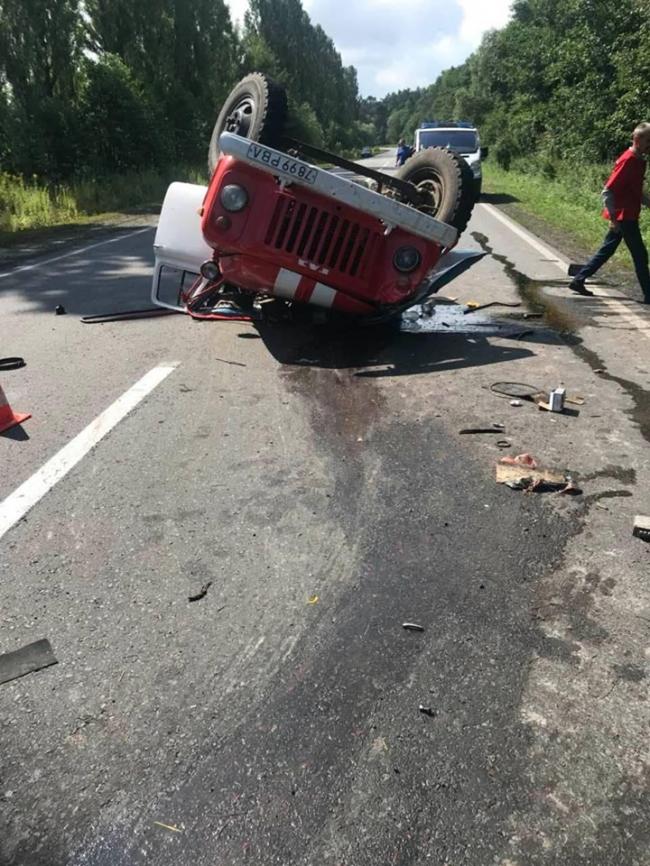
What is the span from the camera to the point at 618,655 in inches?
97.6

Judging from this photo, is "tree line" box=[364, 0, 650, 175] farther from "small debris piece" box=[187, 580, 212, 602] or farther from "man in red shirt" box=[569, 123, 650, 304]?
"small debris piece" box=[187, 580, 212, 602]

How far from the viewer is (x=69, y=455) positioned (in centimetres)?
410

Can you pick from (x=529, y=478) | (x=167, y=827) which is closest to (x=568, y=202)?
(x=529, y=478)

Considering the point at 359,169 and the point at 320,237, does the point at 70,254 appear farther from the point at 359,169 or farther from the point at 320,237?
the point at 320,237

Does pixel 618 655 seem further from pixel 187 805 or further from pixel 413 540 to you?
pixel 187 805

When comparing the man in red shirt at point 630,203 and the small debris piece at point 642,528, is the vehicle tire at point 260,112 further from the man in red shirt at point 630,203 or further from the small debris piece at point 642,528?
the small debris piece at point 642,528

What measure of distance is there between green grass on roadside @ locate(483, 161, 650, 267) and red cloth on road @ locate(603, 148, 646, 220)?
2280 millimetres

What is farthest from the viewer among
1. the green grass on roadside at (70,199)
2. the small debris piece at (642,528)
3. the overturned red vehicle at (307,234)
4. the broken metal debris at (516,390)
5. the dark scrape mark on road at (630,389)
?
the green grass on roadside at (70,199)

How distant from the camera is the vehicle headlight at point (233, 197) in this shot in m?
5.52

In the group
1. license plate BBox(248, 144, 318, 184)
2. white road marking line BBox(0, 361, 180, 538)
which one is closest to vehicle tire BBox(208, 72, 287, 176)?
license plate BBox(248, 144, 318, 184)

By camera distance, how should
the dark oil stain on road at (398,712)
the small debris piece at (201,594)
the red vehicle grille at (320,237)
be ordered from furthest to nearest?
the red vehicle grille at (320,237) < the small debris piece at (201,594) < the dark oil stain on road at (398,712)

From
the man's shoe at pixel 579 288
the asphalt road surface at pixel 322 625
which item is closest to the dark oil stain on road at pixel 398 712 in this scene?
the asphalt road surface at pixel 322 625

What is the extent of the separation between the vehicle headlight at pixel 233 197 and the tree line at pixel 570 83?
1806 cm

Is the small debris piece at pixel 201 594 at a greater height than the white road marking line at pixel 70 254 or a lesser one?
greater
